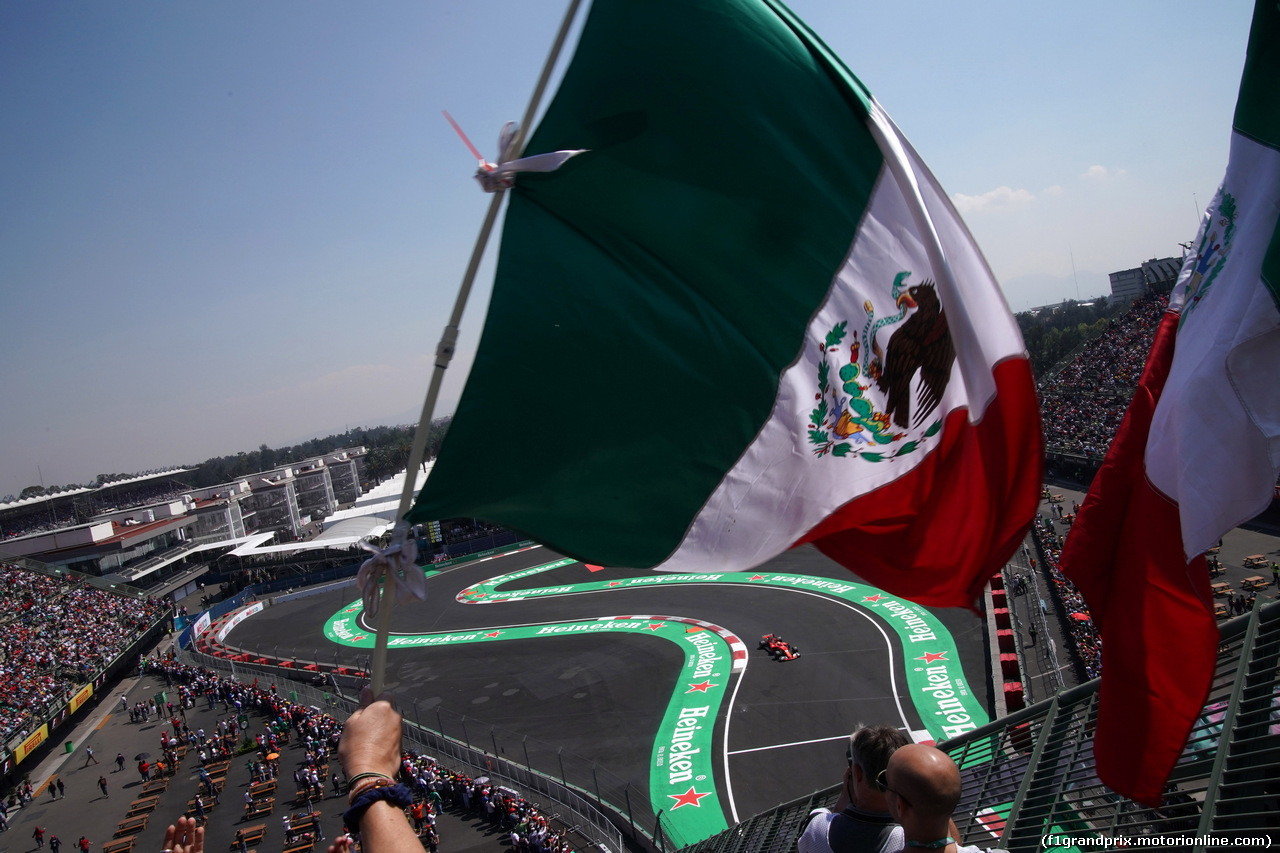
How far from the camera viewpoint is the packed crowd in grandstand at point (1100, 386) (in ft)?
113

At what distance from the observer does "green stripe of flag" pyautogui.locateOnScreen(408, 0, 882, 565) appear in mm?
2967

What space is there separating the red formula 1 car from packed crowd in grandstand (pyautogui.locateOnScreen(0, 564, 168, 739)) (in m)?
21.5

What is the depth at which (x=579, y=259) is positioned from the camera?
10.1ft

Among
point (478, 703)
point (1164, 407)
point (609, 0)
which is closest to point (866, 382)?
point (1164, 407)

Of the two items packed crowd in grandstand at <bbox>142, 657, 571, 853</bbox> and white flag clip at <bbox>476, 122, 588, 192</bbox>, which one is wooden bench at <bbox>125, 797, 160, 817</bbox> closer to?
packed crowd in grandstand at <bbox>142, 657, 571, 853</bbox>

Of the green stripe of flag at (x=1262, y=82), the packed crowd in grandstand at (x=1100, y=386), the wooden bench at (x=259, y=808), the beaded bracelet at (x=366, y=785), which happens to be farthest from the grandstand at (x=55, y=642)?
the packed crowd in grandstand at (x=1100, y=386)

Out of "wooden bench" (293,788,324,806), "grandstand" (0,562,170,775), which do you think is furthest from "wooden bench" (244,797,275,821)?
"grandstand" (0,562,170,775)

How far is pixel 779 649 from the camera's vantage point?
58.2 feet

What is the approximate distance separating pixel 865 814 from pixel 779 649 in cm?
1587

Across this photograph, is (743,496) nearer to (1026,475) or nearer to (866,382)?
(866,382)

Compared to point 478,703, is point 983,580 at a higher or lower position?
higher

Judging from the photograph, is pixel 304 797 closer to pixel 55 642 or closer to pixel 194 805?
pixel 194 805

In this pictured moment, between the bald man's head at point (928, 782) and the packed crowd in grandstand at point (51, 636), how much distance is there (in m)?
27.2

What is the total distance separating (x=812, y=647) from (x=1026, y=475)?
15969 millimetres
